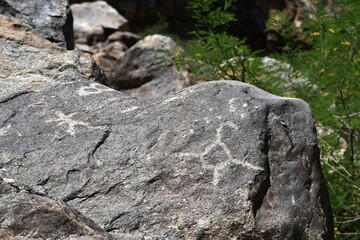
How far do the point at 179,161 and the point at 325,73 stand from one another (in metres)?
2.72

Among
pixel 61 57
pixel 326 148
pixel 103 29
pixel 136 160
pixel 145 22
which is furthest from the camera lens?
pixel 145 22

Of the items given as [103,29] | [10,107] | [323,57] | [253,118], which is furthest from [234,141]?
[103,29]

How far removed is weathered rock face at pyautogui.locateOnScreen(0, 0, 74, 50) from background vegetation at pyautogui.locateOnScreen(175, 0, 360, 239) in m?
0.90

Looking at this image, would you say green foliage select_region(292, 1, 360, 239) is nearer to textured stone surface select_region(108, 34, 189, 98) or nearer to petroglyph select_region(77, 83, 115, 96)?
petroglyph select_region(77, 83, 115, 96)

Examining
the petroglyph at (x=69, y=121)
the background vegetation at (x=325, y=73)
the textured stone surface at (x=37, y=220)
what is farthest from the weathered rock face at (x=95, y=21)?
the textured stone surface at (x=37, y=220)

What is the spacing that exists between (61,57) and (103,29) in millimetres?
9567

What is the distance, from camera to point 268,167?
9.19ft

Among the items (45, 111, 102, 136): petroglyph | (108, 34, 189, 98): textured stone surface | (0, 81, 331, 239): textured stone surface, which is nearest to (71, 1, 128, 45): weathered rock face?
(108, 34, 189, 98): textured stone surface

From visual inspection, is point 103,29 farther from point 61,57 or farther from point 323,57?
point 61,57

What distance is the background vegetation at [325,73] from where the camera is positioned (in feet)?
15.7

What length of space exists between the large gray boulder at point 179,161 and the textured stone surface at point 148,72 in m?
5.99

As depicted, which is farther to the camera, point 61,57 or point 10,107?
point 61,57

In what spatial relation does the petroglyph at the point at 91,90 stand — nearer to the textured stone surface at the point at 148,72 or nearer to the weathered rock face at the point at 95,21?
the textured stone surface at the point at 148,72

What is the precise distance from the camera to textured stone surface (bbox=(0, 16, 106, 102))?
3.38 metres
